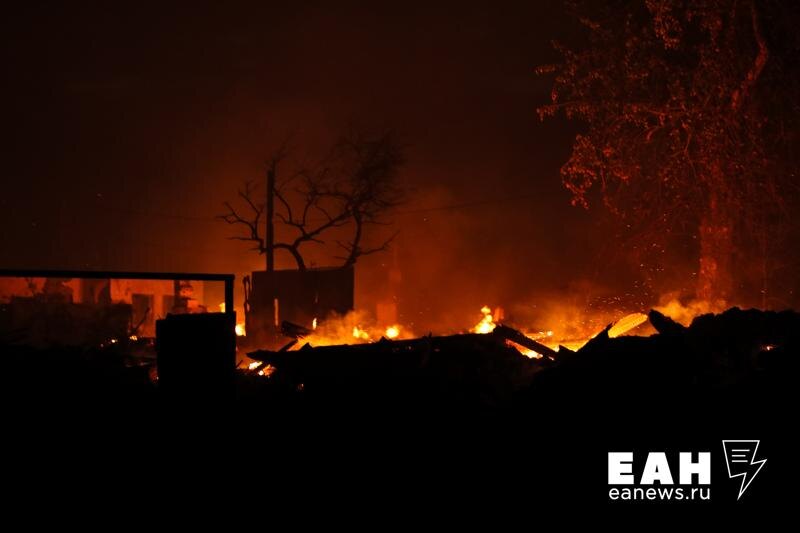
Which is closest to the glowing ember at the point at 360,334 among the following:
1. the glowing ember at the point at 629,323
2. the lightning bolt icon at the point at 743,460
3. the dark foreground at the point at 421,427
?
the glowing ember at the point at 629,323

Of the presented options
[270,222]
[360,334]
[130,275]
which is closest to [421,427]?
[130,275]

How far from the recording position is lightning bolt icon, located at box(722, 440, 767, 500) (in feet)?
19.3

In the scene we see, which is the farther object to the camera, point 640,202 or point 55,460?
point 640,202

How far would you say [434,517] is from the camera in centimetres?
570

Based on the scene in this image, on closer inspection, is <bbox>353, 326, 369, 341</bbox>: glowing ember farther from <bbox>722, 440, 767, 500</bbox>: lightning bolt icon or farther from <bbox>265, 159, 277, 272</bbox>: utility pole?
<bbox>722, 440, 767, 500</bbox>: lightning bolt icon

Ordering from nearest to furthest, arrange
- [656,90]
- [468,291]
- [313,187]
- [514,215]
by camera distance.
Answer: [656,90] → [313,187] → [468,291] → [514,215]

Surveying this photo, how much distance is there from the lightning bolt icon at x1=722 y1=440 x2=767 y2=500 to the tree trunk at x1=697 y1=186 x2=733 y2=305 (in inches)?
380

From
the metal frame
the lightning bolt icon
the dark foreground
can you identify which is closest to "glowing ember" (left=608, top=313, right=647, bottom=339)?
the dark foreground

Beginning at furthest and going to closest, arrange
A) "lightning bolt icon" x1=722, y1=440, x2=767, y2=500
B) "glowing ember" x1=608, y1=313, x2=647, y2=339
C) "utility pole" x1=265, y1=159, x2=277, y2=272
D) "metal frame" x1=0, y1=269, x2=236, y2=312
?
"utility pole" x1=265, y1=159, x2=277, y2=272 < "glowing ember" x1=608, y1=313, x2=647, y2=339 < "metal frame" x1=0, y1=269, x2=236, y2=312 < "lightning bolt icon" x1=722, y1=440, x2=767, y2=500

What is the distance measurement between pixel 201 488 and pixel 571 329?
1214 centimetres

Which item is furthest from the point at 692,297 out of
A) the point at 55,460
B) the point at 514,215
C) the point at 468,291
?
the point at 514,215

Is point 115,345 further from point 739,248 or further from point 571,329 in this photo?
point 739,248

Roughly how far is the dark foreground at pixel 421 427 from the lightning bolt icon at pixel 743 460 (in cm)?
6

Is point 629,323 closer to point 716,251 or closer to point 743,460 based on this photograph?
point 716,251
